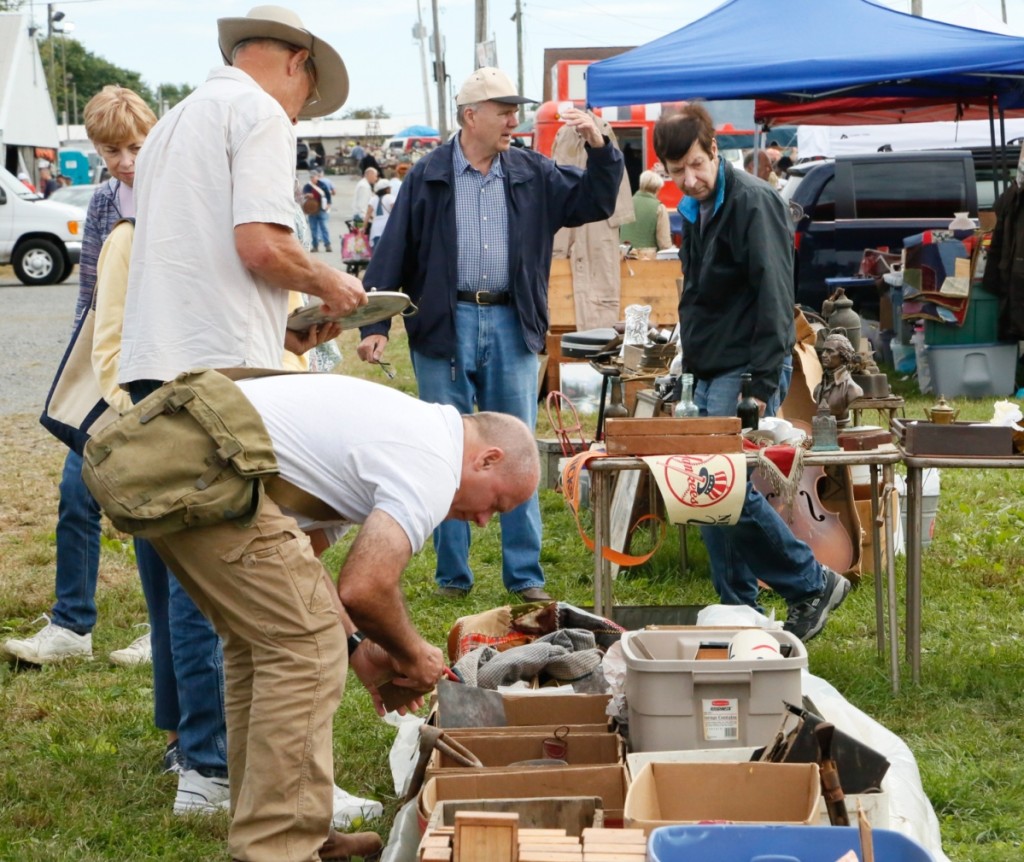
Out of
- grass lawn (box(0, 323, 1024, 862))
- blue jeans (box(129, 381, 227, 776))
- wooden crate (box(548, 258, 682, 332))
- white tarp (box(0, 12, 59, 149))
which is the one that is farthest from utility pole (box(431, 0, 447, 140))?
blue jeans (box(129, 381, 227, 776))

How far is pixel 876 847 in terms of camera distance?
2.49m

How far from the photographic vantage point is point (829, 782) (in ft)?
8.91

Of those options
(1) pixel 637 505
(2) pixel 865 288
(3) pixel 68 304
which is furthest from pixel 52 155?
(1) pixel 637 505

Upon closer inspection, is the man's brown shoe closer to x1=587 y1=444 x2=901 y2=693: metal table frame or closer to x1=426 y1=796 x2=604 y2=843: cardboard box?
x1=426 y1=796 x2=604 y2=843: cardboard box

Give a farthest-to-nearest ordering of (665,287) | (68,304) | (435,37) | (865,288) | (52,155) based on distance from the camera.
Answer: (52,155) → (435,37) → (68,304) → (865,288) → (665,287)

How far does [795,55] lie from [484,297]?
430 centimetres

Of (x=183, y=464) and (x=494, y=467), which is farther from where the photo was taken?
(x=494, y=467)

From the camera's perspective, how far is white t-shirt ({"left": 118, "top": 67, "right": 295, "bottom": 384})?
323 cm

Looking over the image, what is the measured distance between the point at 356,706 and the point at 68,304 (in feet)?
50.1

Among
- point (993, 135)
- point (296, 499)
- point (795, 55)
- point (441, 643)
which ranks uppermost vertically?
point (795, 55)

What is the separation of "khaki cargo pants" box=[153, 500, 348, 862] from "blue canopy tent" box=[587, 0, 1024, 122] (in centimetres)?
631

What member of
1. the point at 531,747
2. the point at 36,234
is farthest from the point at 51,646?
the point at 36,234

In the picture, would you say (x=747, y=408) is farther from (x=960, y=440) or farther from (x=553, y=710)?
(x=553, y=710)

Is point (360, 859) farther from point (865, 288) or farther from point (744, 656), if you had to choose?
point (865, 288)
